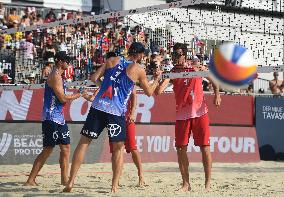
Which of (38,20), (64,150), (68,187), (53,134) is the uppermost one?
(38,20)

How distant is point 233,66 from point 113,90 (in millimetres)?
1771

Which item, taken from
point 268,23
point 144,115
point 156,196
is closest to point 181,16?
point 268,23

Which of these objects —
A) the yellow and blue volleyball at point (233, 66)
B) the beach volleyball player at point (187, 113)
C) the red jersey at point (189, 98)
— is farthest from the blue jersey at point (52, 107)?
the yellow and blue volleyball at point (233, 66)

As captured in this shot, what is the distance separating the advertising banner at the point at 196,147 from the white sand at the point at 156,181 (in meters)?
0.40

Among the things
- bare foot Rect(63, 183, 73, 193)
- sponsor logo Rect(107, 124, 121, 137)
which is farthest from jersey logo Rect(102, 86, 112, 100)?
bare foot Rect(63, 183, 73, 193)

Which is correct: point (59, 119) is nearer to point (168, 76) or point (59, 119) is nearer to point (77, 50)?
point (168, 76)

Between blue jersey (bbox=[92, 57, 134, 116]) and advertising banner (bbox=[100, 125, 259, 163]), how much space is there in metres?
5.10

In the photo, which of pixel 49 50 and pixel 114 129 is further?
pixel 49 50

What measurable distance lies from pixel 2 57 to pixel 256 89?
1052 centimetres

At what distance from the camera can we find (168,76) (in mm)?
8570

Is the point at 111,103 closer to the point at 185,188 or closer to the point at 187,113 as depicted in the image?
the point at 187,113

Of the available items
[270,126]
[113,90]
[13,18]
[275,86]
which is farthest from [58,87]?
[13,18]

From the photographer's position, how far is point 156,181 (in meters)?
9.74

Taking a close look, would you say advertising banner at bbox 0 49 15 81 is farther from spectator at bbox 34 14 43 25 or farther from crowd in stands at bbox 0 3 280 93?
spectator at bbox 34 14 43 25
